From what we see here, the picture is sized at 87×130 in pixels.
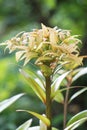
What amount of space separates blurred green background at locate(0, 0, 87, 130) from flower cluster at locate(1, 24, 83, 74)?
0.94 metres

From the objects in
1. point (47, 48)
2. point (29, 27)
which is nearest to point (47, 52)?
point (47, 48)

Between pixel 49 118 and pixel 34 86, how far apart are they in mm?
47

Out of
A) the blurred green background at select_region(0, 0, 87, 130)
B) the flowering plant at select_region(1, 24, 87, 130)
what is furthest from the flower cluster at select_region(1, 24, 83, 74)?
the blurred green background at select_region(0, 0, 87, 130)

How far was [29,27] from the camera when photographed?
2191 millimetres

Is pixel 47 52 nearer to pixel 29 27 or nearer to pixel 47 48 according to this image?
pixel 47 48

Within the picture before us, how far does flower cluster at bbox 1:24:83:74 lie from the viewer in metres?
0.57

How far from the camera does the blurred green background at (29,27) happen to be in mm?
1731

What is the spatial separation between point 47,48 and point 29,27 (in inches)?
64.0

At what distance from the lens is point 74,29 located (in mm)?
2268

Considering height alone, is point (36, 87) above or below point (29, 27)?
below

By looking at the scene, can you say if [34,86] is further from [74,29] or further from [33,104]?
[74,29]

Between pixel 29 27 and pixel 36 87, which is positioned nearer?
pixel 36 87

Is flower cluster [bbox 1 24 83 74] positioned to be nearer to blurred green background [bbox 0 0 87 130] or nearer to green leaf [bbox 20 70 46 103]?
green leaf [bbox 20 70 46 103]

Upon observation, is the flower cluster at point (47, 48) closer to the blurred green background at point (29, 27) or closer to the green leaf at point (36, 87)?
the green leaf at point (36, 87)
